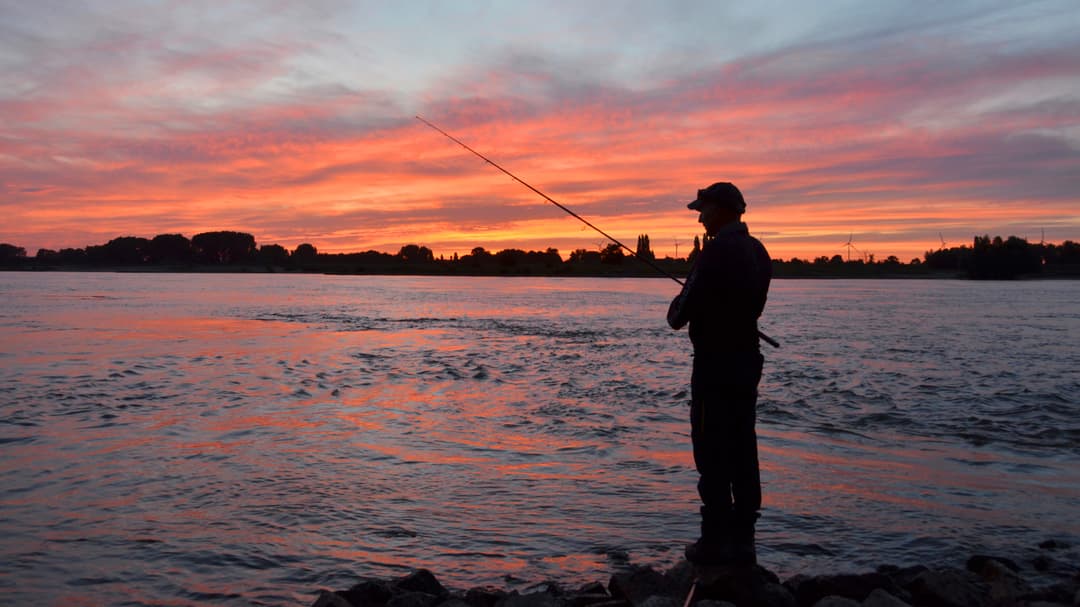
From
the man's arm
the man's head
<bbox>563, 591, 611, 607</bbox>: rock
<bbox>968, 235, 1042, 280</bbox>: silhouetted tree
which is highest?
<bbox>968, 235, 1042, 280</bbox>: silhouetted tree

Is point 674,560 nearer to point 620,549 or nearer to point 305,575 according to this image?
point 620,549

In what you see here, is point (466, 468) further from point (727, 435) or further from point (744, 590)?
point (744, 590)

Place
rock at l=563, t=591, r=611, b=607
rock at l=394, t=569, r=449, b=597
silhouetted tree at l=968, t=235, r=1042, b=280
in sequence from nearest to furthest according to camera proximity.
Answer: rock at l=563, t=591, r=611, b=607, rock at l=394, t=569, r=449, b=597, silhouetted tree at l=968, t=235, r=1042, b=280

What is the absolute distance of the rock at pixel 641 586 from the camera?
15.6 ft

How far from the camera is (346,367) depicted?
1825 centimetres

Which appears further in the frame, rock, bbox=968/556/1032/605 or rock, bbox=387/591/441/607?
rock, bbox=968/556/1032/605

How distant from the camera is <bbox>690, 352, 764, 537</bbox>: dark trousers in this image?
534 centimetres

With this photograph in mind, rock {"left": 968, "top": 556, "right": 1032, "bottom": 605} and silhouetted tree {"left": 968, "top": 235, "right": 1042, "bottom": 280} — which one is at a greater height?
silhouetted tree {"left": 968, "top": 235, "right": 1042, "bottom": 280}

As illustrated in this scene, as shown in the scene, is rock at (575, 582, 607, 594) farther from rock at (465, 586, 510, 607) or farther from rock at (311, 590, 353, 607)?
rock at (311, 590, 353, 607)

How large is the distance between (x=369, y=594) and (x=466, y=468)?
3.91 meters

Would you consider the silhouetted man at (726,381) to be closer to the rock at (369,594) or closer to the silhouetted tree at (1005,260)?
the rock at (369,594)

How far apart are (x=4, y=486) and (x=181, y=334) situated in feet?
65.3

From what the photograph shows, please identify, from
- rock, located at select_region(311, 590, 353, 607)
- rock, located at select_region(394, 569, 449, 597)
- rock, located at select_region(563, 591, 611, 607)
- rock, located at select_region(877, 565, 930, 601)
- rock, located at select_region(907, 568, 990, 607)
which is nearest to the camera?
rock, located at select_region(311, 590, 353, 607)

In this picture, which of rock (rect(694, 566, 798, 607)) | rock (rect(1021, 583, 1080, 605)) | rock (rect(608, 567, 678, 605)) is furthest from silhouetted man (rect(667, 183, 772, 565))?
rock (rect(1021, 583, 1080, 605))
